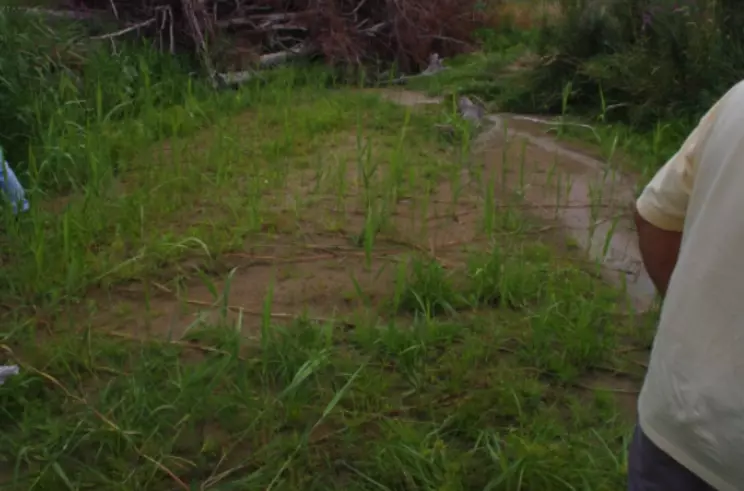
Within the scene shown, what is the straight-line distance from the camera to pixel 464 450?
8.01 feet

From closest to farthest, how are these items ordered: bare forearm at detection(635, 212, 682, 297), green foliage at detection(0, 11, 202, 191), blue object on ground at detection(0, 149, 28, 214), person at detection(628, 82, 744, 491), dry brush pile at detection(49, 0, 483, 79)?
person at detection(628, 82, 744, 491), bare forearm at detection(635, 212, 682, 297), blue object on ground at detection(0, 149, 28, 214), green foliage at detection(0, 11, 202, 191), dry brush pile at detection(49, 0, 483, 79)

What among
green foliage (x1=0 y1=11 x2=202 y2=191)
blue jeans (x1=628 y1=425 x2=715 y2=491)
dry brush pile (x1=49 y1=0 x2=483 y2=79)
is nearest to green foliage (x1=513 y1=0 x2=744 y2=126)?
dry brush pile (x1=49 y1=0 x2=483 y2=79)

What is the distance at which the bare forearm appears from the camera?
64.9 inches

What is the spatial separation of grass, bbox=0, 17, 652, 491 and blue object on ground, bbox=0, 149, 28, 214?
0.10 metres

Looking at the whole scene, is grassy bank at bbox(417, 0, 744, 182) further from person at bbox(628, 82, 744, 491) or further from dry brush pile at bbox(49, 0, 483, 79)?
person at bbox(628, 82, 744, 491)

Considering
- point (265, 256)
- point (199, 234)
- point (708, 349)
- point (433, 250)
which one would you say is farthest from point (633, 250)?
point (708, 349)

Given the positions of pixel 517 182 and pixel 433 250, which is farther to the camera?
pixel 517 182

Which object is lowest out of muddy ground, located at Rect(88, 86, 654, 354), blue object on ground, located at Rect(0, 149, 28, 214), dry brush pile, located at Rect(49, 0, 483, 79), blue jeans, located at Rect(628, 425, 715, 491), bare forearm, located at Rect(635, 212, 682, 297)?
dry brush pile, located at Rect(49, 0, 483, 79)

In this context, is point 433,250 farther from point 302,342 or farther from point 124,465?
point 124,465

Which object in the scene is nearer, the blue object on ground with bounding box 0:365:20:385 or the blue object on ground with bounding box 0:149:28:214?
the blue object on ground with bounding box 0:365:20:385

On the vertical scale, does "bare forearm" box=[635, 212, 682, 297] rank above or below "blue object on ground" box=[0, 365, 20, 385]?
above

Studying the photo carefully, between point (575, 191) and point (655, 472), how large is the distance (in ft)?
10.6

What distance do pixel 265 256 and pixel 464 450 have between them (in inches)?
55.7

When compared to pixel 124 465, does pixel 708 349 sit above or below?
above
